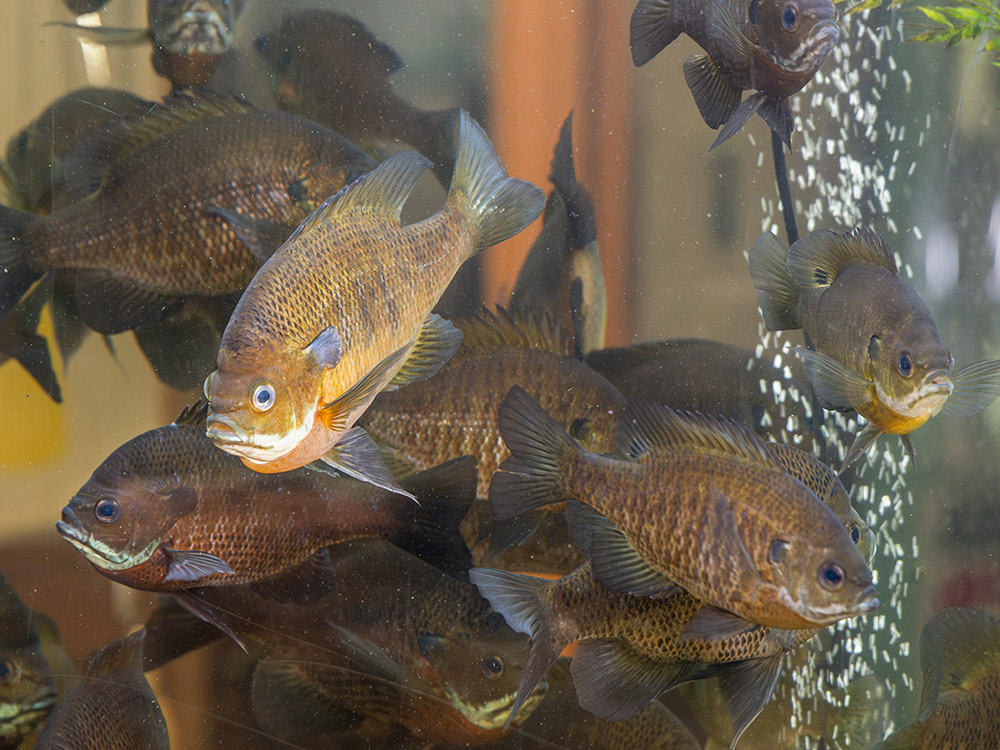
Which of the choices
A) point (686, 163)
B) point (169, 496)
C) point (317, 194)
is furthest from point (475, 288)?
point (169, 496)

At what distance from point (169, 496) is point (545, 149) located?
88cm

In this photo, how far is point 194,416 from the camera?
102 cm

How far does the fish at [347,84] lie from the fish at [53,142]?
0.25 metres

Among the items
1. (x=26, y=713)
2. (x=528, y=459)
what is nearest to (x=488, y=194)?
(x=528, y=459)

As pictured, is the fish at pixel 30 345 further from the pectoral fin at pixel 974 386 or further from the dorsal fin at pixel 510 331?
the pectoral fin at pixel 974 386

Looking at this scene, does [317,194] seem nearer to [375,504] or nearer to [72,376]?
[375,504]

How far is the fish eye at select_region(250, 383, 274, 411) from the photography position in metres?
0.66

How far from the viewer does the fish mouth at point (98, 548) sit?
90 centimetres

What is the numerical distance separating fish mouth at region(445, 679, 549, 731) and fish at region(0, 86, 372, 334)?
0.71 meters

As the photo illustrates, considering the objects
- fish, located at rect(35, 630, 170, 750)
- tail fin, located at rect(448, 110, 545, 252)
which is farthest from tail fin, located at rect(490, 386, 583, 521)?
fish, located at rect(35, 630, 170, 750)

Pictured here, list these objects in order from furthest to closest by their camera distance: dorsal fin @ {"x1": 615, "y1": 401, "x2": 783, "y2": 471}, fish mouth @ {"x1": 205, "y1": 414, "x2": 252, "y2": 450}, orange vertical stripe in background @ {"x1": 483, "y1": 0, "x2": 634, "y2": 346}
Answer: orange vertical stripe in background @ {"x1": 483, "y1": 0, "x2": 634, "y2": 346} → dorsal fin @ {"x1": 615, "y1": 401, "x2": 783, "y2": 471} → fish mouth @ {"x1": 205, "y1": 414, "x2": 252, "y2": 450}

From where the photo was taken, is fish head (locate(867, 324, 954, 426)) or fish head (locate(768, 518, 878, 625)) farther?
fish head (locate(867, 324, 954, 426))

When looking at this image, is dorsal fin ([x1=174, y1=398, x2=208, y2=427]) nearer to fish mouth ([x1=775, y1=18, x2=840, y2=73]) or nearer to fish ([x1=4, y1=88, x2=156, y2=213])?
fish ([x1=4, y1=88, x2=156, y2=213])

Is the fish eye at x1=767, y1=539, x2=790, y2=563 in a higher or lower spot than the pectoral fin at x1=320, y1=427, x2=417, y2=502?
lower
